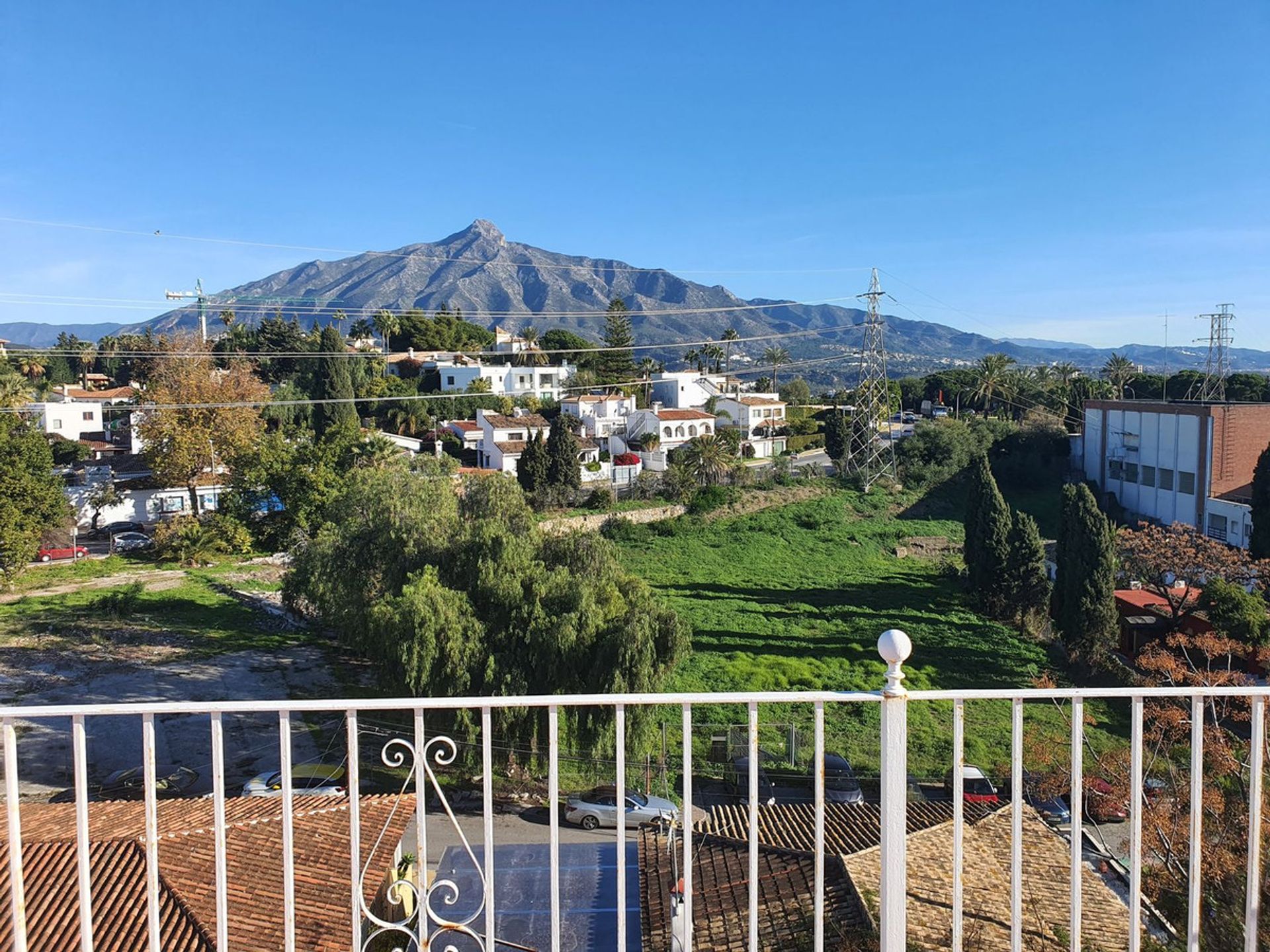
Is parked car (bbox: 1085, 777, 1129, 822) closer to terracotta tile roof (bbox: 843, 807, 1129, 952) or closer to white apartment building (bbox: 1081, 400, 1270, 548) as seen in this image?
terracotta tile roof (bbox: 843, 807, 1129, 952)

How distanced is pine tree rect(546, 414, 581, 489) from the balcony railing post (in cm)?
2642

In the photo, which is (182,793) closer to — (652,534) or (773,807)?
(773,807)

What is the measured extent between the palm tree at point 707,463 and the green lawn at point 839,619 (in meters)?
2.35

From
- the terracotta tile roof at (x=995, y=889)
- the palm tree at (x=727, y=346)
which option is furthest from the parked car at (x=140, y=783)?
the palm tree at (x=727, y=346)

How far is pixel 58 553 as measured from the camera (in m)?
22.8

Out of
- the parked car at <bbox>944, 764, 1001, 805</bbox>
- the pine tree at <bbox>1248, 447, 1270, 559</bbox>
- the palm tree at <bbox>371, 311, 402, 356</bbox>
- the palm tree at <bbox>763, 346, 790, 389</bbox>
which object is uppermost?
the palm tree at <bbox>371, 311, 402, 356</bbox>

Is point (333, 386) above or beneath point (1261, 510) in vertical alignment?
above

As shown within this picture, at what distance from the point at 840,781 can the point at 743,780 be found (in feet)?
4.23

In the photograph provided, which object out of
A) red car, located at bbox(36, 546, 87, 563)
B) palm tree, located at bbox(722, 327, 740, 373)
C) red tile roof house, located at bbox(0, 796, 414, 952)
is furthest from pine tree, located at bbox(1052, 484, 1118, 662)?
palm tree, located at bbox(722, 327, 740, 373)

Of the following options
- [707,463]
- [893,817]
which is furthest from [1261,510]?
[893,817]

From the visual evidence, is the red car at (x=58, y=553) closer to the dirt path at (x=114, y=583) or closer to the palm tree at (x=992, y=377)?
the dirt path at (x=114, y=583)

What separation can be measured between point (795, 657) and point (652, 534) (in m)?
10.9

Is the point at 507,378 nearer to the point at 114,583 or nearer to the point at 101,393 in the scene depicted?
→ the point at 101,393

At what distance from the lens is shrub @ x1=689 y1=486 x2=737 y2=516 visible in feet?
94.5
